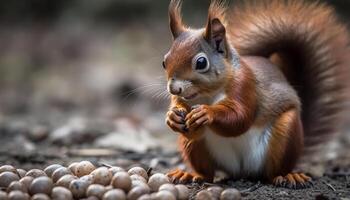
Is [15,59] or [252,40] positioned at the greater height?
[15,59]

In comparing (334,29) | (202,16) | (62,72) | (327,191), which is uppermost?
(202,16)

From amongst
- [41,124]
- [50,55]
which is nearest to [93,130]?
[41,124]

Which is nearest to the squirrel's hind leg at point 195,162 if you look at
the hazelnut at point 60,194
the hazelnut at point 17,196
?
the hazelnut at point 60,194

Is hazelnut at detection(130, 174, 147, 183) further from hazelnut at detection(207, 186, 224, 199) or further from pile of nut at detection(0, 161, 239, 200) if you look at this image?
hazelnut at detection(207, 186, 224, 199)

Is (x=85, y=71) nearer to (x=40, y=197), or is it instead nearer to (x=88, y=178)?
(x=88, y=178)

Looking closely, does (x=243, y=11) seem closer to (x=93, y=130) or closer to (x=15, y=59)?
(x=93, y=130)

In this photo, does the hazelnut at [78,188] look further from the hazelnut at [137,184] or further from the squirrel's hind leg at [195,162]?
the squirrel's hind leg at [195,162]

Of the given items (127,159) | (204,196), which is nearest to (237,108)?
(204,196)
